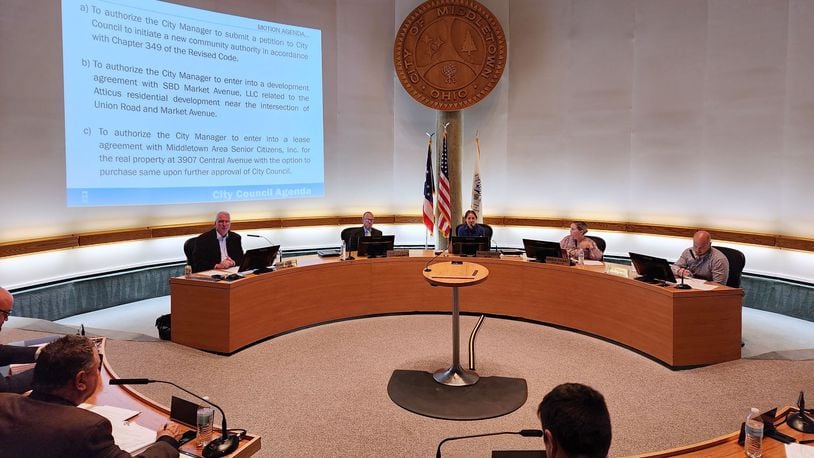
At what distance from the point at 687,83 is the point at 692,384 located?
15.1ft

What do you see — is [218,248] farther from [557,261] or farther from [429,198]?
[557,261]

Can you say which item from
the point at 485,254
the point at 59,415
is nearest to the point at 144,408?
the point at 59,415

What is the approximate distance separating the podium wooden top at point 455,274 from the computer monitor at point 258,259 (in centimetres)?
165

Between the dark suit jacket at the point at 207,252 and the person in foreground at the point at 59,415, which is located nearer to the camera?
the person in foreground at the point at 59,415

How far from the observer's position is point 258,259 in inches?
196

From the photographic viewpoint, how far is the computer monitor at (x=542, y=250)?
18.1ft

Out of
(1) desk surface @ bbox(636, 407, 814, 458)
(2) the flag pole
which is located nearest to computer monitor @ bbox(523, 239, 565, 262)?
(2) the flag pole

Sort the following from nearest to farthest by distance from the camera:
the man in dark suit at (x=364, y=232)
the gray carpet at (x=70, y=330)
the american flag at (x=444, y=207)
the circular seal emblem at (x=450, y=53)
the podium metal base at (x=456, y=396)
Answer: the podium metal base at (x=456, y=396) < the gray carpet at (x=70, y=330) < the man in dark suit at (x=364, y=232) < the american flag at (x=444, y=207) < the circular seal emblem at (x=450, y=53)

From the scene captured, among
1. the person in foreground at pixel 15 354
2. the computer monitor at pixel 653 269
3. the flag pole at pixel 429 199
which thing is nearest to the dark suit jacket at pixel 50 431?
the person in foreground at pixel 15 354

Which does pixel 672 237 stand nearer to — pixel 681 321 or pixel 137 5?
pixel 681 321

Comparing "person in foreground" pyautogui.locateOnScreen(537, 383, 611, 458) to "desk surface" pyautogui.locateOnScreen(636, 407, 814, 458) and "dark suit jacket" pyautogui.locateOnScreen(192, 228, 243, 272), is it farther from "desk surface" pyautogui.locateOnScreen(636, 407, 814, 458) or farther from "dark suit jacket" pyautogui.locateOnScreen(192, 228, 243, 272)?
"dark suit jacket" pyautogui.locateOnScreen(192, 228, 243, 272)

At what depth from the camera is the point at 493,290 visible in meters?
5.95

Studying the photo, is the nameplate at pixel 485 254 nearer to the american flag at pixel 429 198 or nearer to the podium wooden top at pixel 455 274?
the podium wooden top at pixel 455 274

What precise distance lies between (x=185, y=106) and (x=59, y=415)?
19.7 ft
